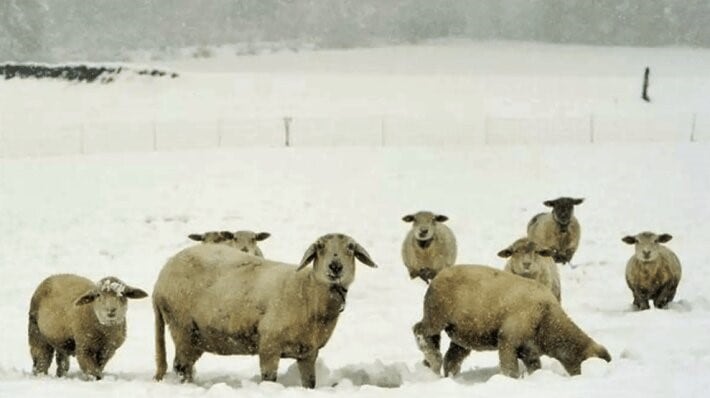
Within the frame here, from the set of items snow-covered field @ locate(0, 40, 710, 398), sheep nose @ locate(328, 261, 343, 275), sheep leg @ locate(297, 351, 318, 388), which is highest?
sheep nose @ locate(328, 261, 343, 275)

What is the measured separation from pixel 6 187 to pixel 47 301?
2196 centimetres

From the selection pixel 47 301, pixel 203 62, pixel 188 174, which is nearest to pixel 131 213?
pixel 188 174

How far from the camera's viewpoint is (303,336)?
12.6m

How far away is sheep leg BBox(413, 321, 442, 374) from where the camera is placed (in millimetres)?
14070

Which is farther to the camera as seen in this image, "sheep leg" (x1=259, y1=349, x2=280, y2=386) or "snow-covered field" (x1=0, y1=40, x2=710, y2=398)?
"sheep leg" (x1=259, y1=349, x2=280, y2=386)

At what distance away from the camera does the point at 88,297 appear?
1419 cm

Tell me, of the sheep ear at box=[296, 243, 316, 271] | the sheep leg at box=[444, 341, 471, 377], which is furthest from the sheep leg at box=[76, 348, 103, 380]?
the sheep leg at box=[444, 341, 471, 377]

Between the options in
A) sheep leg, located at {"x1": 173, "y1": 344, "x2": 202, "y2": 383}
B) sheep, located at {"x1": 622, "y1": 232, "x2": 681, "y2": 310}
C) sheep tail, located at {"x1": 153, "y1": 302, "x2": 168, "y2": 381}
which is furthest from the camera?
sheep, located at {"x1": 622, "y1": 232, "x2": 681, "y2": 310}

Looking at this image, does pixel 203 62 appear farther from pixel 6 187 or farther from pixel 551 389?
pixel 551 389

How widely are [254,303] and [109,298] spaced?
228 centimetres

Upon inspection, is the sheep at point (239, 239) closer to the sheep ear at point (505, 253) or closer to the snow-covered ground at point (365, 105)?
the sheep ear at point (505, 253)

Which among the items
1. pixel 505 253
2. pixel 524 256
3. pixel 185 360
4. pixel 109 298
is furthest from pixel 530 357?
pixel 109 298

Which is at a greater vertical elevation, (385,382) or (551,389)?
(551,389)

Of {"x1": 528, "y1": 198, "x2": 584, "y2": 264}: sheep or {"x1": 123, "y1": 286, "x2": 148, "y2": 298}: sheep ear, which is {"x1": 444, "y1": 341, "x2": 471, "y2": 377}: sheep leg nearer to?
{"x1": 123, "y1": 286, "x2": 148, "y2": 298}: sheep ear
